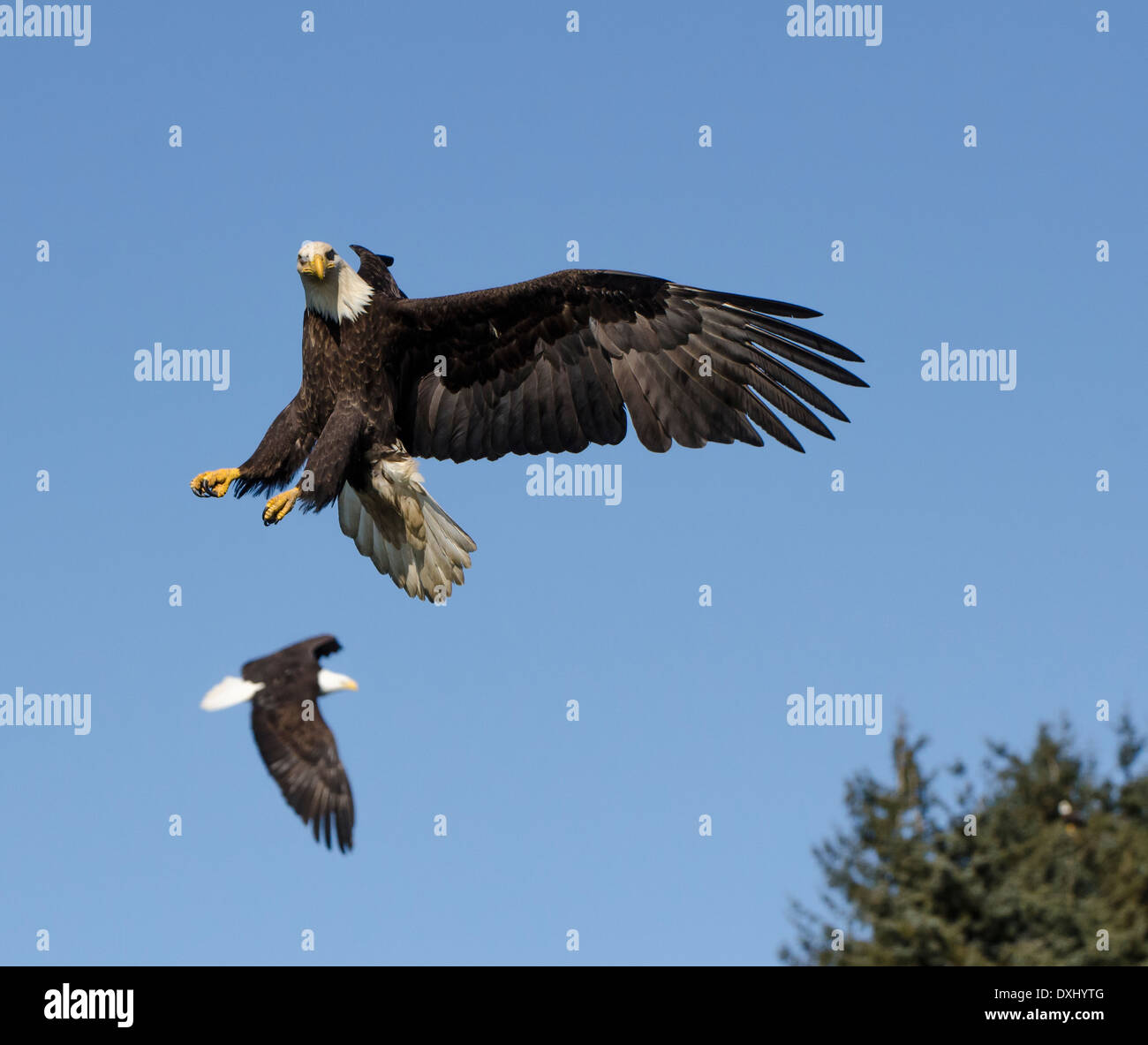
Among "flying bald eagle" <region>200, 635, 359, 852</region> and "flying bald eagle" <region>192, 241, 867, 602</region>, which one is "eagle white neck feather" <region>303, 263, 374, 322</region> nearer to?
"flying bald eagle" <region>192, 241, 867, 602</region>

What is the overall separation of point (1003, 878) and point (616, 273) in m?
20.4

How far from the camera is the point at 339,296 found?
9.70 meters

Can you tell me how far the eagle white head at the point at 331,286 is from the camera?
9578 millimetres

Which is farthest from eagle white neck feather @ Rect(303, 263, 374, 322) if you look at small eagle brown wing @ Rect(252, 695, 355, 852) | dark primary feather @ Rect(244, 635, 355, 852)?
small eagle brown wing @ Rect(252, 695, 355, 852)

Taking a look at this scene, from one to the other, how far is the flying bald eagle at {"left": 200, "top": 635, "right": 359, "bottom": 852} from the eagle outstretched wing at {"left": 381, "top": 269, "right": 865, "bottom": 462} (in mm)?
3790

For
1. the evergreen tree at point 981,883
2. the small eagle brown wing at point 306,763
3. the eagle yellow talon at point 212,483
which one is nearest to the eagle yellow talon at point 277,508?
the eagle yellow talon at point 212,483

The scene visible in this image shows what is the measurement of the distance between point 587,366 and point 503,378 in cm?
49

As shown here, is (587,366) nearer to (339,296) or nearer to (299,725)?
(339,296)

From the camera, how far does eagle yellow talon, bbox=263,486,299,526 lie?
8430mm

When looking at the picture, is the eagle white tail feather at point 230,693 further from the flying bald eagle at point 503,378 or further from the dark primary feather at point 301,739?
the flying bald eagle at point 503,378

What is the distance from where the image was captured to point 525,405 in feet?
33.6

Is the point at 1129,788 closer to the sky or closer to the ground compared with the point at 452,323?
closer to the ground
